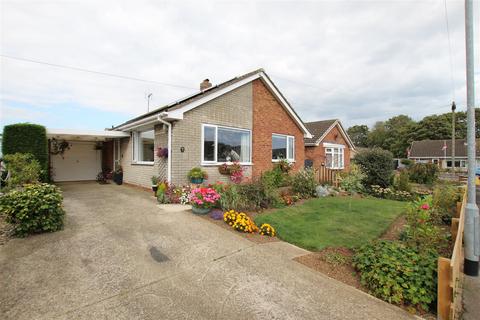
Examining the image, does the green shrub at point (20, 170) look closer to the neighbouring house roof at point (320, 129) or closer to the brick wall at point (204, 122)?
the brick wall at point (204, 122)

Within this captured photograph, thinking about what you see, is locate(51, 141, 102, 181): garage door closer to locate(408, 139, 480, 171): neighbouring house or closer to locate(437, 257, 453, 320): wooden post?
locate(437, 257, 453, 320): wooden post

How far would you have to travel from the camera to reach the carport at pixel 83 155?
12242 mm

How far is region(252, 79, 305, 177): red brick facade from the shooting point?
10945 mm

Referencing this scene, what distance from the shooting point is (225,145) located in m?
9.62

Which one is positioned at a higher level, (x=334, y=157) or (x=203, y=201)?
(x=334, y=157)

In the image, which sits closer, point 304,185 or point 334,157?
point 304,185

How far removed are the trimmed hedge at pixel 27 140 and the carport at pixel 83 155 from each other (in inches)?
96.3

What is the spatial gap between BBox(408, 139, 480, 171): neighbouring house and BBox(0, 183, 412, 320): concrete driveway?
51756 millimetres

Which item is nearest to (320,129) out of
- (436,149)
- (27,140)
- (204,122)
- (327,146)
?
(327,146)

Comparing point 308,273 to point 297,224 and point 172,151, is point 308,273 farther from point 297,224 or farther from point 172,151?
point 172,151

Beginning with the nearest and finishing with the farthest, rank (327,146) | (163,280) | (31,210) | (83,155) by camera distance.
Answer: (163,280) → (31,210) → (83,155) → (327,146)

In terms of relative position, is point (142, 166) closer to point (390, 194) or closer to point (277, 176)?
point (277, 176)

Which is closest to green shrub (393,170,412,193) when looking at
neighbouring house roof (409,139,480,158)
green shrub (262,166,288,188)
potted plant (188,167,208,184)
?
green shrub (262,166,288,188)

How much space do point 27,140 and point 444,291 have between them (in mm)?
12641
